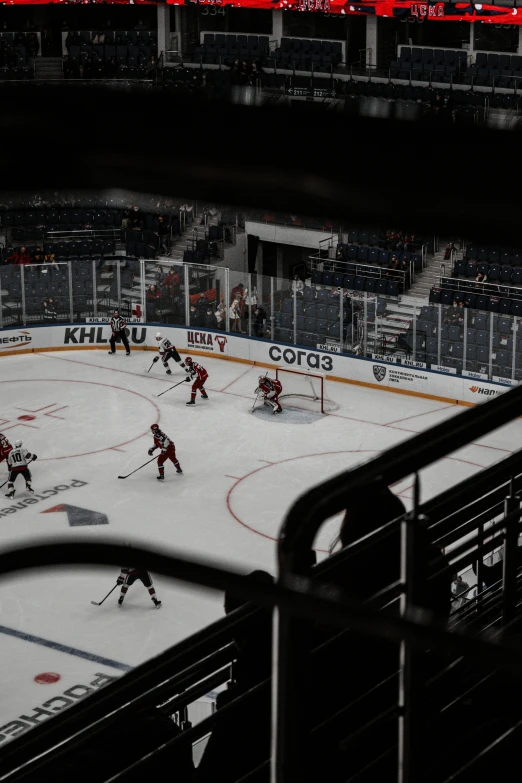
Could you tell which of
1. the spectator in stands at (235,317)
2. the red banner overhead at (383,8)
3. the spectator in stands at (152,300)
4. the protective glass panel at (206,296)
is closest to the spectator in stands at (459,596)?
the spectator in stands at (235,317)

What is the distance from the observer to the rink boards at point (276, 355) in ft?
79.9

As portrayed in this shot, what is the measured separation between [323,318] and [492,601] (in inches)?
894

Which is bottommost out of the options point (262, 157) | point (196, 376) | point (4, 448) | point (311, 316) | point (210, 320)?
point (4, 448)

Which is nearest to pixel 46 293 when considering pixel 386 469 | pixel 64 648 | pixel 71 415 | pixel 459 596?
pixel 71 415

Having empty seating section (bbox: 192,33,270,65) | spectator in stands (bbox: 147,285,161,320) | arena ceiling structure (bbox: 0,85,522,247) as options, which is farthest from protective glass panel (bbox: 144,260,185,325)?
arena ceiling structure (bbox: 0,85,522,247)

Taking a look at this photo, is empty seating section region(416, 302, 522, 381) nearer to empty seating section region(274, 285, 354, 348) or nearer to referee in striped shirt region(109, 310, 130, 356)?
empty seating section region(274, 285, 354, 348)

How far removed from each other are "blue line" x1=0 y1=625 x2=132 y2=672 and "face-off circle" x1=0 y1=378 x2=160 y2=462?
22.1 ft

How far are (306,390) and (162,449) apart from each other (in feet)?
20.0

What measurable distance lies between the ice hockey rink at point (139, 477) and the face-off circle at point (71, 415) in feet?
0.13

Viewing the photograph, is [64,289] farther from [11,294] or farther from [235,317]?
[235,317]

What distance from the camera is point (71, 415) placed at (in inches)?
931

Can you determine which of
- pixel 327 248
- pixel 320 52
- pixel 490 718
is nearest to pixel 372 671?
pixel 490 718

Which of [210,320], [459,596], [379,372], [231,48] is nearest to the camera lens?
[459,596]

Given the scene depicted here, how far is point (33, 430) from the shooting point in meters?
22.8
